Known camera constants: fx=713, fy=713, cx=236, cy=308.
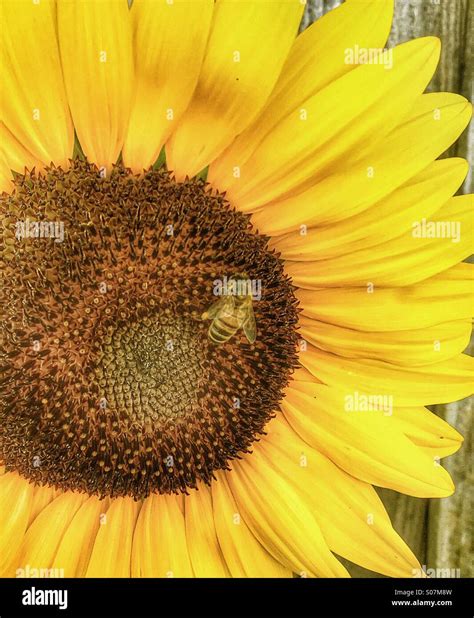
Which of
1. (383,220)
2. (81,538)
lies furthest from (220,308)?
(81,538)

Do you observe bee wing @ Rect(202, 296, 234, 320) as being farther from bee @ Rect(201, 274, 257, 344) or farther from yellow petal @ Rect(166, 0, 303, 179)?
yellow petal @ Rect(166, 0, 303, 179)

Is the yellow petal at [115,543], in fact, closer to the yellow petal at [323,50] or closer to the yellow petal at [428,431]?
the yellow petal at [428,431]

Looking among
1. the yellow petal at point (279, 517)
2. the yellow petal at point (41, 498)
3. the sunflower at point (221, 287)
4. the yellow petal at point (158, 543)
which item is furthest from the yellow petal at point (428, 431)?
the yellow petal at point (41, 498)

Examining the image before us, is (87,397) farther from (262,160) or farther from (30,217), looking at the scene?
(262,160)

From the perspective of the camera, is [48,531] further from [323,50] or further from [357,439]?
[323,50]

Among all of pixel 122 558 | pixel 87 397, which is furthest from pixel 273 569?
pixel 87 397

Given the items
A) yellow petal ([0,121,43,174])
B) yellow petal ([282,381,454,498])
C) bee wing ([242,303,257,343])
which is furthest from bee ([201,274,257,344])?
yellow petal ([0,121,43,174])
